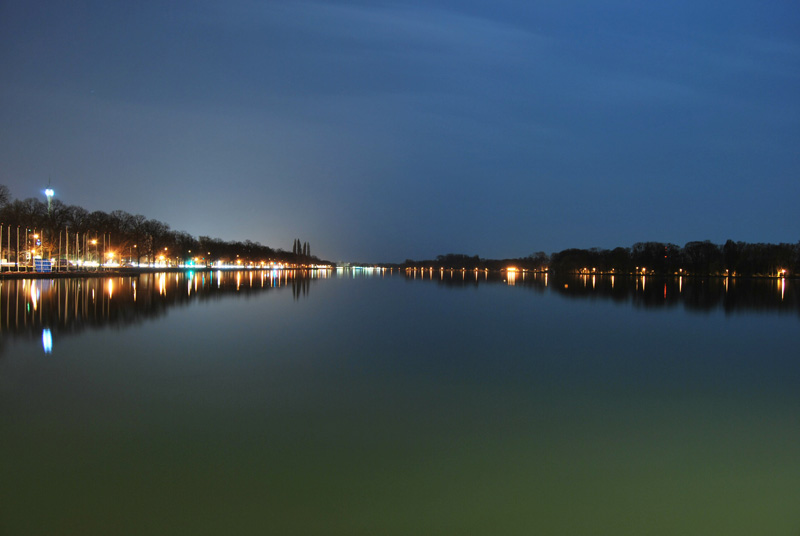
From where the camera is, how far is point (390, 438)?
22.3ft

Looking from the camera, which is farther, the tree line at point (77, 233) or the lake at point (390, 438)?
the tree line at point (77, 233)

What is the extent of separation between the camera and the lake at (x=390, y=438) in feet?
16.1

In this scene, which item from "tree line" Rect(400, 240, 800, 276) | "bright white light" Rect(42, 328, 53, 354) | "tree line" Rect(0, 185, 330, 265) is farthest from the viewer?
"tree line" Rect(400, 240, 800, 276)

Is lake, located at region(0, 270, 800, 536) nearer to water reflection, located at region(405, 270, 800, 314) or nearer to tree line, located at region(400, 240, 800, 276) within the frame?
water reflection, located at region(405, 270, 800, 314)

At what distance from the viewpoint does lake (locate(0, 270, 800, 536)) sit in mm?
4898

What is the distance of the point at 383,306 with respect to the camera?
27.8m

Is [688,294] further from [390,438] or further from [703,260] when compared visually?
[703,260]

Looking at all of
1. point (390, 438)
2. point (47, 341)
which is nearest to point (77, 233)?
point (47, 341)

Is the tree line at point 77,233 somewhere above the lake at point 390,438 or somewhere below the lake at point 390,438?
above

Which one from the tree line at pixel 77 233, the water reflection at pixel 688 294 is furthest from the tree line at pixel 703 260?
the tree line at pixel 77 233

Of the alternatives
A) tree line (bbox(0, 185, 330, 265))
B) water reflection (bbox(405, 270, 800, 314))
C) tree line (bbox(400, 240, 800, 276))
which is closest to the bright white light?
water reflection (bbox(405, 270, 800, 314))

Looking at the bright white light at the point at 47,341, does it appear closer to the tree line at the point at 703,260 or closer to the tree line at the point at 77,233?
the tree line at the point at 77,233

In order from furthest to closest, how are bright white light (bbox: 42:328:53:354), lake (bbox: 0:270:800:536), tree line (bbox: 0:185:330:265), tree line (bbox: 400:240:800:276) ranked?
tree line (bbox: 400:240:800:276)
tree line (bbox: 0:185:330:265)
bright white light (bbox: 42:328:53:354)
lake (bbox: 0:270:800:536)

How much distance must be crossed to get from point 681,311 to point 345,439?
25.7 meters
